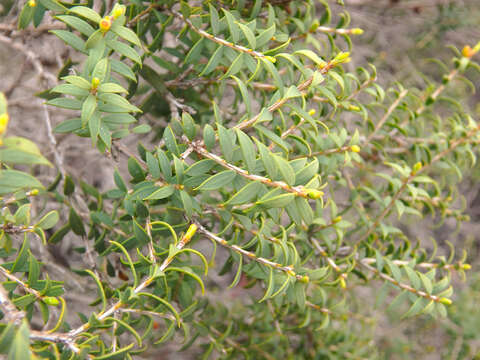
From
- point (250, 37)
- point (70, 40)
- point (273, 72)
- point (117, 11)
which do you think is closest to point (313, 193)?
point (273, 72)

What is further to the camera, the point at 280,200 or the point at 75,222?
the point at 75,222

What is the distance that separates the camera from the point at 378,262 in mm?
1438

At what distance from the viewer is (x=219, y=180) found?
0.92 metres

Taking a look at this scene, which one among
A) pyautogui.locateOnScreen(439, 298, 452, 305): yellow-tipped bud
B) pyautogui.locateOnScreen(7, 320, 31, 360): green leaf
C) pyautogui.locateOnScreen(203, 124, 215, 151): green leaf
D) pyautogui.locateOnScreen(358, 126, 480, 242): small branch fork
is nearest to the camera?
pyautogui.locateOnScreen(7, 320, 31, 360): green leaf

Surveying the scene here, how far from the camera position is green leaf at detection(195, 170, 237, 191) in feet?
2.99

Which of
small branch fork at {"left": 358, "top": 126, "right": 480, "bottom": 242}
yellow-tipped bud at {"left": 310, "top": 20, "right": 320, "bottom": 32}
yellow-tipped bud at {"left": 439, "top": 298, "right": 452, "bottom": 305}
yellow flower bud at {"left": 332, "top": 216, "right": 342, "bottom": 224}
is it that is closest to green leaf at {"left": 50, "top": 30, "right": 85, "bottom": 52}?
yellow-tipped bud at {"left": 310, "top": 20, "right": 320, "bottom": 32}

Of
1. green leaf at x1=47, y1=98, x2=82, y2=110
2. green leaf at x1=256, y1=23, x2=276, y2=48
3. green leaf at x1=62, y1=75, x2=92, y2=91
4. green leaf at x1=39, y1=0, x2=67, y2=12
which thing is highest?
green leaf at x1=256, y1=23, x2=276, y2=48

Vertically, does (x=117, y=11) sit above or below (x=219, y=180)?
above

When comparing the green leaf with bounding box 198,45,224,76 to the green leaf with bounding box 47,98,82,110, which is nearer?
the green leaf with bounding box 47,98,82,110

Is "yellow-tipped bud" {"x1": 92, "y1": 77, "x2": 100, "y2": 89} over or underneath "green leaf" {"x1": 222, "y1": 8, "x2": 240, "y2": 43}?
underneath

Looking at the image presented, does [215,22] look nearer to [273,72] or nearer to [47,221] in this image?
[273,72]

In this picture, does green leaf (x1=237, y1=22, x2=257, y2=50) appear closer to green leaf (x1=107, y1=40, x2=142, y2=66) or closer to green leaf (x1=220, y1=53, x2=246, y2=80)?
green leaf (x1=220, y1=53, x2=246, y2=80)

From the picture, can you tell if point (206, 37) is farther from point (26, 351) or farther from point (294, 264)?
point (26, 351)

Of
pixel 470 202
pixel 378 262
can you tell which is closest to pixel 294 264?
pixel 378 262
